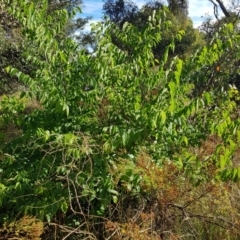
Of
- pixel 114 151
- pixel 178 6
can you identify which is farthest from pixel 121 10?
pixel 114 151

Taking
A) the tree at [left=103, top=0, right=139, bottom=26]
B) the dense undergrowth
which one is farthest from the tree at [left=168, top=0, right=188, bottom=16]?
the dense undergrowth

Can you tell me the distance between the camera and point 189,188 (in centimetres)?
449

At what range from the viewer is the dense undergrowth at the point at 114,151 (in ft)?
13.1

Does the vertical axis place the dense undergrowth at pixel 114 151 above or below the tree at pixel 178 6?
below

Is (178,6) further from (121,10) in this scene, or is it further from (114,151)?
(114,151)

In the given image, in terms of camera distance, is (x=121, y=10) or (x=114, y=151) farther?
(x=121, y=10)

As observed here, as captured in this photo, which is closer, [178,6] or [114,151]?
[114,151]

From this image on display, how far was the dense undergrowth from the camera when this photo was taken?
3.98 meters

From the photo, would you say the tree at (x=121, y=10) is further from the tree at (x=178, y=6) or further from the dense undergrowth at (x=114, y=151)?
the dense undergrowth at (x=114, y=151)

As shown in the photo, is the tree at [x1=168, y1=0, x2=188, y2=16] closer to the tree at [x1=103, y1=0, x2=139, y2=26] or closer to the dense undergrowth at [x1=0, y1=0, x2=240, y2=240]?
the tree at [x1=103, y1=0, x2=139, y2=26]

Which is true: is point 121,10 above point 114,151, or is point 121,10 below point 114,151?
above

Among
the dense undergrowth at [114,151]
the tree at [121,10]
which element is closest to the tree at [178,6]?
the tree at [121,10]

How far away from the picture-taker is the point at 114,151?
4.25m

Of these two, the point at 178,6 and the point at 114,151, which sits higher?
the point at 178,6
